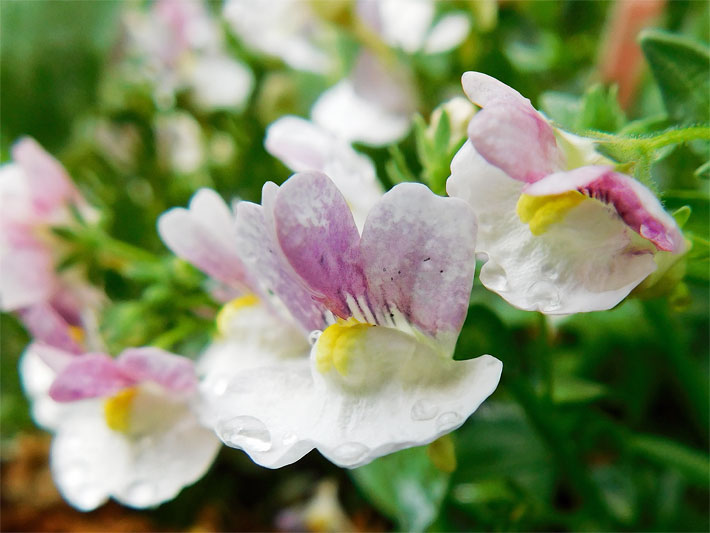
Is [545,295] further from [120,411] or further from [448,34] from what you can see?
[448,34]

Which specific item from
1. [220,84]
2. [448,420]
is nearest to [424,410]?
[448,420]

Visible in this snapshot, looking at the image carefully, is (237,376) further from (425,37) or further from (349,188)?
(425,37)

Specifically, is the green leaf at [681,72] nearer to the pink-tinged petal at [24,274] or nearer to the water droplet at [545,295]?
the water droplet at [545,295]

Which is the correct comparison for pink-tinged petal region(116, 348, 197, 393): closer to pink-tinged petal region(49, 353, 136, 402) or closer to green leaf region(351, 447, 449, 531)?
pink-tinged petal region(49, 353, 136, 402)

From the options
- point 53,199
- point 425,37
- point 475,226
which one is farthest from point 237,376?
point 425,37

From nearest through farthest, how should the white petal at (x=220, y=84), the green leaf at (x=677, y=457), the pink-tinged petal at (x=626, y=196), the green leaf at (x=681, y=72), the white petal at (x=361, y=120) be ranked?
the pink-tinged petal at (x=626, y=196), the green leaf at (x=681, y=72), the green leaf at (x=677, y=457), the white petal at (x=361, y=120), the white petal at (x=220, y=84)

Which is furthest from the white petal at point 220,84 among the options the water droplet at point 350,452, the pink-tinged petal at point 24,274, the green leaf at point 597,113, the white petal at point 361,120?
the water droplet at point 350,452
